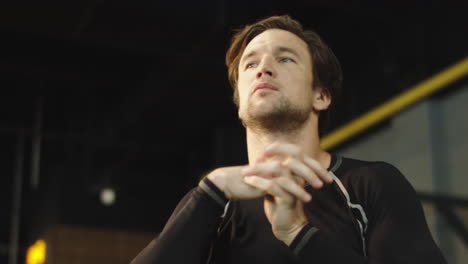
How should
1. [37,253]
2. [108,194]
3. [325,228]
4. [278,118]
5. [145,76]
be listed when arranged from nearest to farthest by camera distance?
[325,228]
[278,118]
[145,76]
[108,194]
[37,253]

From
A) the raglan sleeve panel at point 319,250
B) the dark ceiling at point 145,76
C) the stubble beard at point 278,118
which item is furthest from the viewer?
the dark ceiling at point 145,76

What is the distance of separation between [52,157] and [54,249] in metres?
1.10

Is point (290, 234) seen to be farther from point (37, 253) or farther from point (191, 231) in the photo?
point (37, 253)

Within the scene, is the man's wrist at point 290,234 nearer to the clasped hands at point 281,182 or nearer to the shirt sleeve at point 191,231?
the clasped hands at point 281,182

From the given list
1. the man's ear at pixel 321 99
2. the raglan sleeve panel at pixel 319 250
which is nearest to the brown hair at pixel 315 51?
the man's ear at pixel 321 99

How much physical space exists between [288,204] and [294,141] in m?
0.29

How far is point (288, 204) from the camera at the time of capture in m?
1.61

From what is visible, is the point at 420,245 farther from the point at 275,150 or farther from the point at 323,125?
the point at 323,125

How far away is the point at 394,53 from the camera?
557 cm

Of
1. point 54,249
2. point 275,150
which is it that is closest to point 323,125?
point 275,150

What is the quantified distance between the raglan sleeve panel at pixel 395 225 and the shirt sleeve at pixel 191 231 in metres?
0.33

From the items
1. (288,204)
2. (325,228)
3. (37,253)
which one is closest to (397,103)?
(325,228)

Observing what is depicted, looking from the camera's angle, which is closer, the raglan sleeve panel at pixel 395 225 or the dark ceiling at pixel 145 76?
the raglan sleeve panel at pixel 395 225

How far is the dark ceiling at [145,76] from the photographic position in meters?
4.97
